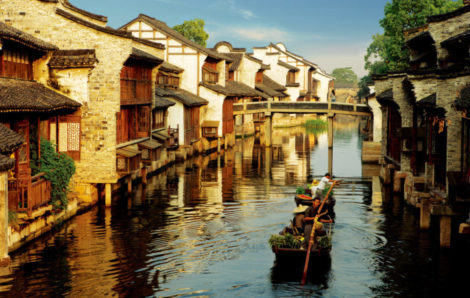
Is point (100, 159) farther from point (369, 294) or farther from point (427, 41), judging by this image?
point (427, 41)

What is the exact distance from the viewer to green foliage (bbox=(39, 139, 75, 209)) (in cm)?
2581

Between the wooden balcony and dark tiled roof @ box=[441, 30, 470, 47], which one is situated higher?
dark tiled roof @ box=[441, 30, 470, 47]

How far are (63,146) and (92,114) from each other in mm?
2133

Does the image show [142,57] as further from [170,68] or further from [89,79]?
[170,68]

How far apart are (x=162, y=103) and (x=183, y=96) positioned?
8.60 metres

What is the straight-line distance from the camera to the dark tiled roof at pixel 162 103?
45.1 metres

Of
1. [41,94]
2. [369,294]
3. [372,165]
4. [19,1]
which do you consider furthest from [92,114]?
[372,165]

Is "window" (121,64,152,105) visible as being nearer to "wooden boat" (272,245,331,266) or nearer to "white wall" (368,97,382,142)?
→ "wooden boat" (272,245,331,266)

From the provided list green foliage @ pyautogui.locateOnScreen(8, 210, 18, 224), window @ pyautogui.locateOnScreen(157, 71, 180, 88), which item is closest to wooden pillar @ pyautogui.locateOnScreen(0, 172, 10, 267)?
green foliage @ pyautogui.locateOnScreen(8, 210, 18, 224)

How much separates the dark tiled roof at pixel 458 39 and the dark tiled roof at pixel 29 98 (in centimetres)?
1821

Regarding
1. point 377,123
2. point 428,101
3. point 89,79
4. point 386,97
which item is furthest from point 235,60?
point 428,101

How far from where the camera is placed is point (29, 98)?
80.6 feet

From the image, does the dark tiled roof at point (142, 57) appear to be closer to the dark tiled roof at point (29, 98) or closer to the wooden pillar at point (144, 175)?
the dark tiled roof at point (29, 98)

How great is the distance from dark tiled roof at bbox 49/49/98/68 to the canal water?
7.22 m
